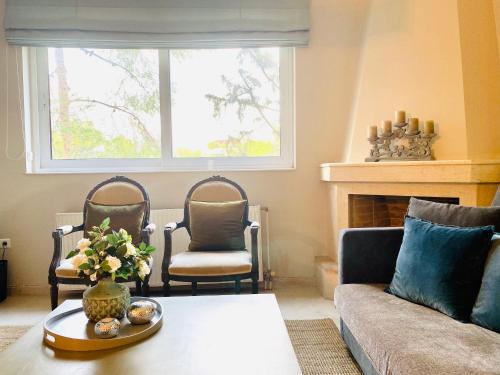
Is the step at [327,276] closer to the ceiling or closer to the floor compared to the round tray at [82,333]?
closer to the floor

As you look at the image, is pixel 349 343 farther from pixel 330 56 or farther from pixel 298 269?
pixel 330 56

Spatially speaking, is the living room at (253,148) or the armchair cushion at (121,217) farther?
the armchair cushion at (121,217)

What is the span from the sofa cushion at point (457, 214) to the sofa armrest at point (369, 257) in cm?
18

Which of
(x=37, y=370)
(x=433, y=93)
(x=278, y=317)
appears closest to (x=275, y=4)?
(x=433, y=93)

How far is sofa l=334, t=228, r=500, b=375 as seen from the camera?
1.19m

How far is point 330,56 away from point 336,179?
108 centimetres

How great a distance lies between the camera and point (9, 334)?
2354 millimetres

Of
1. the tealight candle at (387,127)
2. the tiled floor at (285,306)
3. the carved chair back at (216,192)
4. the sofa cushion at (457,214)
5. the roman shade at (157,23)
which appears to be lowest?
the tiled floor at (285,306)

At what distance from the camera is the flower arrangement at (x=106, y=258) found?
142cm

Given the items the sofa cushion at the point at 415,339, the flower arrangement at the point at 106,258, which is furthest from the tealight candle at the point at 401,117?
the flower arrangement at the point at 106,258

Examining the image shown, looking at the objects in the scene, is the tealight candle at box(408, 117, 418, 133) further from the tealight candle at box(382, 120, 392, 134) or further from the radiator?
the radiator

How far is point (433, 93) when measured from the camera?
2477 mm

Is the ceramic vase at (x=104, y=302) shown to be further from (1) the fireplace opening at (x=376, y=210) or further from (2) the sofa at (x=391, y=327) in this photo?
(1) the fireplace opening at (x=376, y=210)

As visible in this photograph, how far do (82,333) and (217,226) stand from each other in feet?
4.68
